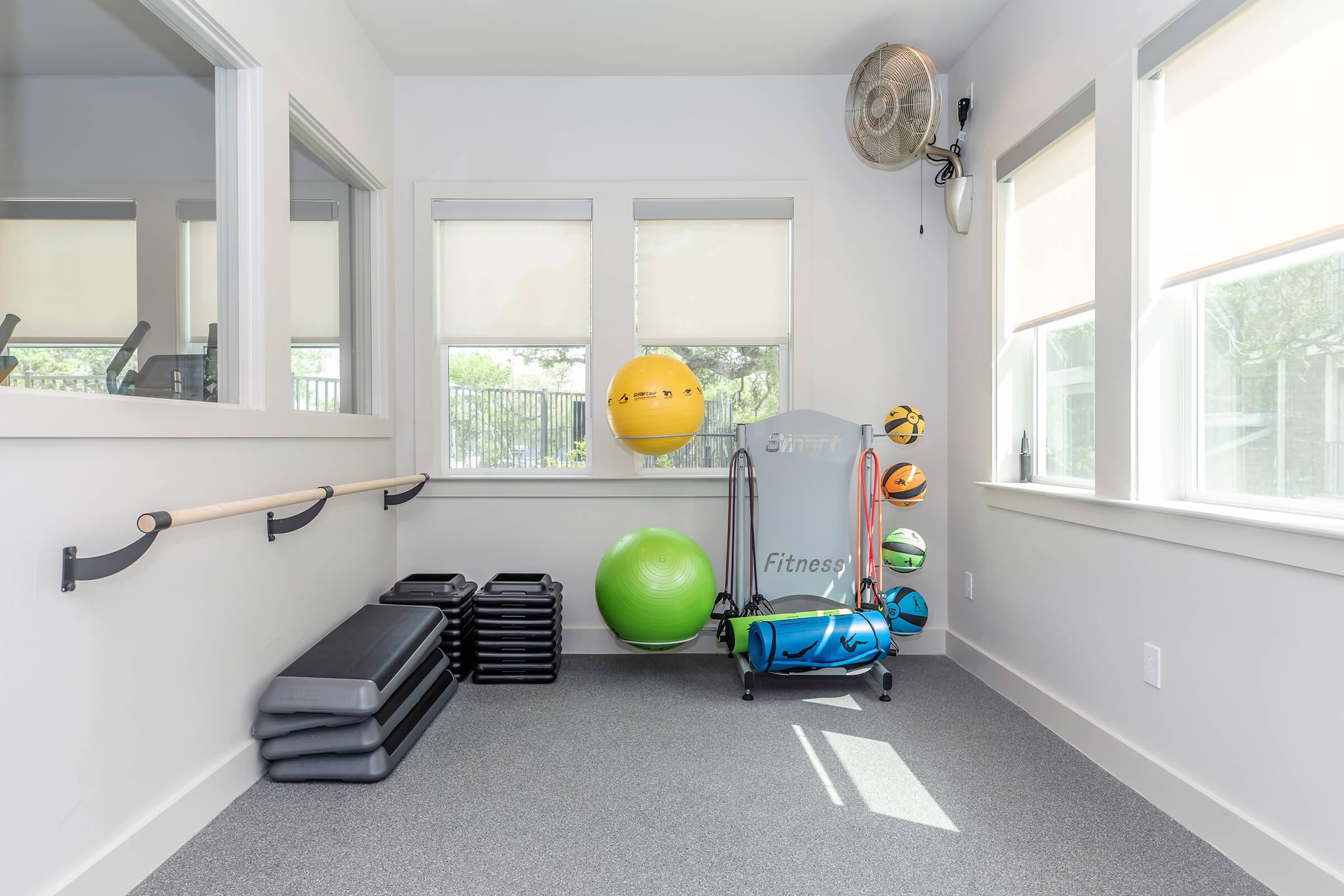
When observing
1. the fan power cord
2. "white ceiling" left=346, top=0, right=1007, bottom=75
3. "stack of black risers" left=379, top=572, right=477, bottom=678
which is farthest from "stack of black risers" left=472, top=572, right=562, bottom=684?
the fan power cord

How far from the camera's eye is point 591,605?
3609 mm

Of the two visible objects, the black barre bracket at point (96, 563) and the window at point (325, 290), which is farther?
the window at point (325, 290)

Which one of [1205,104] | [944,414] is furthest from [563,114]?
[1205,104]

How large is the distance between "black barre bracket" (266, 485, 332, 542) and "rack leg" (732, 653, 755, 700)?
176 centimetres

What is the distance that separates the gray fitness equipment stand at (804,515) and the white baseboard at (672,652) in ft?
1.38

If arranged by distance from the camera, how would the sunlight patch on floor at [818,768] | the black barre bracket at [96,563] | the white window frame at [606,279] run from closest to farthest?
the black barre bracket at [96,563] → the sunlight patch on floor at [818,768] → the white window frame at [606,279]

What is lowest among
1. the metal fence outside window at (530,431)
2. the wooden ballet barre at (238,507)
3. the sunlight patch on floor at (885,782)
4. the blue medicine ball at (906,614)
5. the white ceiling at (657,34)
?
the sunlight patch on floor at (885,782)

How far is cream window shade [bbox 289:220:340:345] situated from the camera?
269 centimetres

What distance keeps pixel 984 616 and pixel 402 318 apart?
3148 mm

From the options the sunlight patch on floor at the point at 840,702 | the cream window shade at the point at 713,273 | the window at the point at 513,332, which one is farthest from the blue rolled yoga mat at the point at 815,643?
the cream window shade at the point at 713,273

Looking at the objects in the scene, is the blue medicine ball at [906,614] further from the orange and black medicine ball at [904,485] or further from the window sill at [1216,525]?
the window sill at [1216,525]

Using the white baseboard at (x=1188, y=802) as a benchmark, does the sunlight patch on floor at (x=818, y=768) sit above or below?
below

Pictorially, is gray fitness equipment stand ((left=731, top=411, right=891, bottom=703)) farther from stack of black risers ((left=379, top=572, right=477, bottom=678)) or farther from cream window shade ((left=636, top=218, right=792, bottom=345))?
stack of black risers ((left=379, top=572, right=477, bottom=678))

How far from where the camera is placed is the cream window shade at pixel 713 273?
11.8 ft
